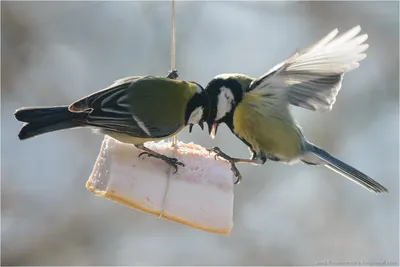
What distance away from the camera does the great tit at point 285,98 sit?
144cm

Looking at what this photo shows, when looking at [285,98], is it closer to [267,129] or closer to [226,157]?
[267,129]

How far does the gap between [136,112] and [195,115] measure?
0.39ft

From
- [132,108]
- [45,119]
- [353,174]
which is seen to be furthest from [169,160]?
[353,174]

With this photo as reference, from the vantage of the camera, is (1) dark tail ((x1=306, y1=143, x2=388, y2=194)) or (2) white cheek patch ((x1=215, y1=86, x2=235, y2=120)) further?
(1) dark tail ((x1=306, y1=143, x2=388, y2=194))

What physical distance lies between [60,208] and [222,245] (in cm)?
67

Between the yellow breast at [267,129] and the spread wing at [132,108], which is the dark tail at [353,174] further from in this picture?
the spread wing at [132,108]

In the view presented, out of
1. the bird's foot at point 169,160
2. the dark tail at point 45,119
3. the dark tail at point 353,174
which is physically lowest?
the dark tail at point 353,174

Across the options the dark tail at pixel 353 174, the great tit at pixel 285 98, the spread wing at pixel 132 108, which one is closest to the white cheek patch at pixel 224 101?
the great tit at pixel 285 98

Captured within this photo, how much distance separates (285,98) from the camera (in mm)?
1585

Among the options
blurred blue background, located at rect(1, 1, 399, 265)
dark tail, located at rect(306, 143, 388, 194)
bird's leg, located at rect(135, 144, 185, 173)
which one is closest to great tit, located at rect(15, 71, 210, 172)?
bird's leg, located at rect(135, 144, 185, 173)

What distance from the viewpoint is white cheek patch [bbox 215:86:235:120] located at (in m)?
1.52

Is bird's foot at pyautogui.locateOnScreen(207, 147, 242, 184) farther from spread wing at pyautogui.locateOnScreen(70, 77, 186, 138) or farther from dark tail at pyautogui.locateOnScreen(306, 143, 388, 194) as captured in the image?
dark tail at pyautogui.locateOnScreen(306, 143, 388, 194)

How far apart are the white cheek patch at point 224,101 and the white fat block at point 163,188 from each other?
0.13 meters

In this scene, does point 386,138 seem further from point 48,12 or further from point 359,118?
point 48,12
